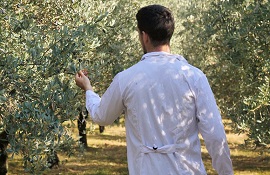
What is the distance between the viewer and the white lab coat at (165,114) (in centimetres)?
375

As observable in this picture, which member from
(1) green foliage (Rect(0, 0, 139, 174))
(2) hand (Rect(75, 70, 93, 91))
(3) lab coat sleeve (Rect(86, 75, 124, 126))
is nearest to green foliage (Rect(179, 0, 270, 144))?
(1) green foliage (Rect(0, 0, 139, 174))

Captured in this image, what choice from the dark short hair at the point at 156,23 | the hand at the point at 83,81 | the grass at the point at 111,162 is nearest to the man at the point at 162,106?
the dark short hair at the point at 156,23

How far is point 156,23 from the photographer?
377cm

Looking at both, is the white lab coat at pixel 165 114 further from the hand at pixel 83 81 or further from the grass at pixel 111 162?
the grass at pixel 111 162

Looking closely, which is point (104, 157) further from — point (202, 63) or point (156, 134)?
point (156, 134)

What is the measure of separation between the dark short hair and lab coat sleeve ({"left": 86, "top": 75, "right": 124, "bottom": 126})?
1.20 feet

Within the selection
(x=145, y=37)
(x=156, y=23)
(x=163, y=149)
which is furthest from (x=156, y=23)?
(x=163, y=149)

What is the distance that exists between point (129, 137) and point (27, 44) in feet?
10.8

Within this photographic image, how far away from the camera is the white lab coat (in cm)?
375

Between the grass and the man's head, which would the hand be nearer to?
the man's head

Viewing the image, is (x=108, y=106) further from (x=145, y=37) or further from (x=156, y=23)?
(x=156, y=23)

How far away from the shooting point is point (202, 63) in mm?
26312

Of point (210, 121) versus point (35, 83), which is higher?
point (35, 83)

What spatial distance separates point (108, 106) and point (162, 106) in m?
0.38
